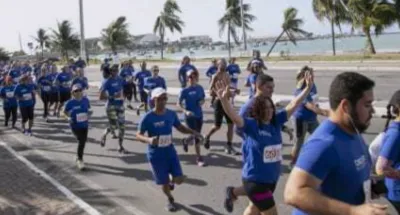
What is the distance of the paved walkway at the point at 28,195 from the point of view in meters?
7.71

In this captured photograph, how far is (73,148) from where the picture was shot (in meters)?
12.8

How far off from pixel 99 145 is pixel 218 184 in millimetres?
5066

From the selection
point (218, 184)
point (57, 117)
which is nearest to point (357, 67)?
point (57, 117)

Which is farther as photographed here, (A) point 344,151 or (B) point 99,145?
(B) point 99,145

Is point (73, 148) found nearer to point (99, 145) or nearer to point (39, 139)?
point (99, 145)

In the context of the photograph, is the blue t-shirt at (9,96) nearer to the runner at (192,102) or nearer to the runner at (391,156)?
the runner at (192,102)

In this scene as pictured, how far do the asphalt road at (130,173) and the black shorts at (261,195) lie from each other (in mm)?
1789

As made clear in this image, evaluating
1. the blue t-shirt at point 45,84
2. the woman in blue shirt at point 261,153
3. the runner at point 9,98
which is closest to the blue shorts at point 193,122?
the woman in blue shirt at point 261,153

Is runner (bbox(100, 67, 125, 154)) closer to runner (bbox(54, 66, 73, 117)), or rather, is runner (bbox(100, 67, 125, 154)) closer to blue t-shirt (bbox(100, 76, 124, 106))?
blue t-shirt (bbox(100, 76, 124, 106))

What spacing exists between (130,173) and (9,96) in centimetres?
813

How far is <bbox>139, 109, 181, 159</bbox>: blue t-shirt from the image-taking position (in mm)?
7324

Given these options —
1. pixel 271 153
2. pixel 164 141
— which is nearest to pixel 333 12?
pixel 164 141

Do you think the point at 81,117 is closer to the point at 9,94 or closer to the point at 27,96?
the point at 27,96

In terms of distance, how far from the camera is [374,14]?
121 feet
